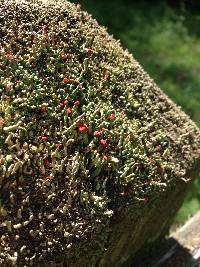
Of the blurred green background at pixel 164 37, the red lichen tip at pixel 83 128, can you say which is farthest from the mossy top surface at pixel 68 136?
the blurred green background at pixel 164 37

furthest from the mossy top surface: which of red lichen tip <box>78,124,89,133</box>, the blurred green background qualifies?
the blurred green background

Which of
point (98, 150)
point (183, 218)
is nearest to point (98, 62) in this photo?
point (98, 150)

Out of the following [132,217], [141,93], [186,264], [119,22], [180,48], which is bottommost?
[186,264]

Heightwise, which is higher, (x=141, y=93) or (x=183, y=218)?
(x=141, y=93)

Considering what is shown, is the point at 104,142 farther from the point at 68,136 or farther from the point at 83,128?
the point at 68,136

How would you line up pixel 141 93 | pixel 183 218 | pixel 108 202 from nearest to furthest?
pixel 108 202 < pixel 141 93 < pixel 183 218

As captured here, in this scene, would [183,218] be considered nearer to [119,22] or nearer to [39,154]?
[39,154]

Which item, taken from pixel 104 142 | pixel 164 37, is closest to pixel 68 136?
pixel 104 142

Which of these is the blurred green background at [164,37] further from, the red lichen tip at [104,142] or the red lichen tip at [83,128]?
the red lichen tip at [83,128]
